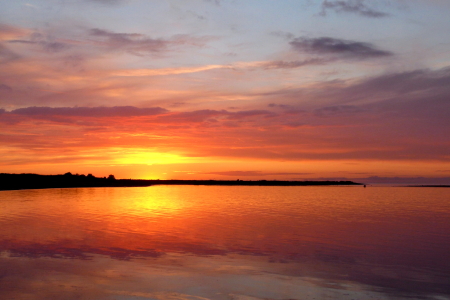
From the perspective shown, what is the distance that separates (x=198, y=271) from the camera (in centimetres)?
1681

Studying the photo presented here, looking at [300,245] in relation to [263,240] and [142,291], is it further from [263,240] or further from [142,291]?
[142,291]

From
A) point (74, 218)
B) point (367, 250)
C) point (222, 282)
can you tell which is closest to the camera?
point (222, 282)

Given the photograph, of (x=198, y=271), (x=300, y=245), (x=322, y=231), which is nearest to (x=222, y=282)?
(x=198, y=271)

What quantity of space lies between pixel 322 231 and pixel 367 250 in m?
7.31

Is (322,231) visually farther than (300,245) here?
Yes

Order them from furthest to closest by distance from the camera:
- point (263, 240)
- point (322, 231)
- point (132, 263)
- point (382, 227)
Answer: point (382, 227), point (322, 231), point (263, 240), point (132, 263)

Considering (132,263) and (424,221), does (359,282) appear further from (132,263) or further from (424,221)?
(424,221)

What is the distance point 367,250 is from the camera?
22.8 m

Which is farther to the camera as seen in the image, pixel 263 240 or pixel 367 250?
pixel 263 240

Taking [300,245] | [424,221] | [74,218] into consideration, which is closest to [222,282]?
[300,245]

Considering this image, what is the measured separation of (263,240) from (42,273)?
45.4 ft

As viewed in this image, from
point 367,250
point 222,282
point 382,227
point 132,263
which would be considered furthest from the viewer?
point 382,227

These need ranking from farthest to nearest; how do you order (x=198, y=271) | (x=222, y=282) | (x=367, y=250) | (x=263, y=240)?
(x=263, y=240)
(x=367, y=250)
(x=198, y=271)
(x=222, y=282)

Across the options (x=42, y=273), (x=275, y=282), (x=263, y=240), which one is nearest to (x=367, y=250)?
(x=263, y=240)
